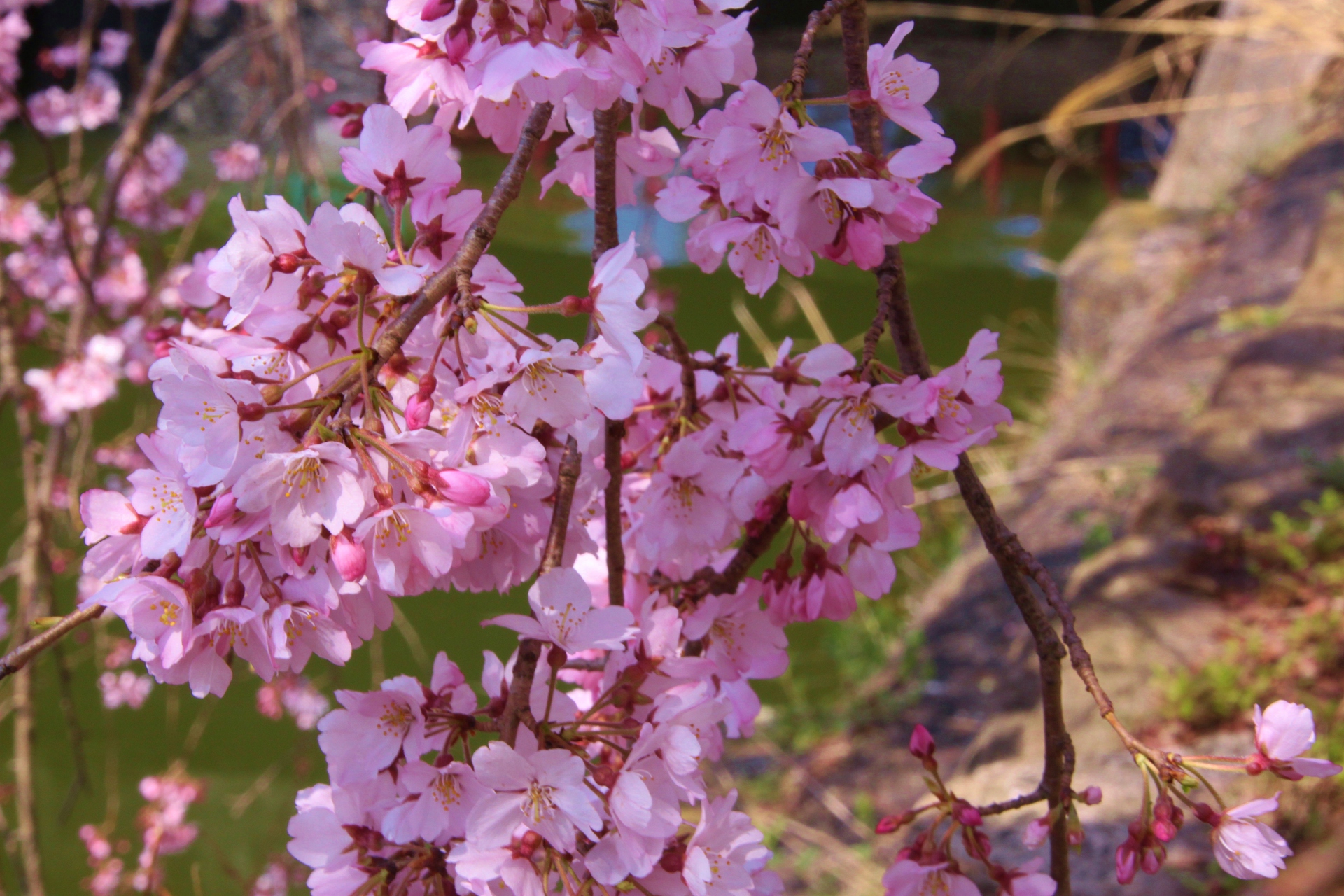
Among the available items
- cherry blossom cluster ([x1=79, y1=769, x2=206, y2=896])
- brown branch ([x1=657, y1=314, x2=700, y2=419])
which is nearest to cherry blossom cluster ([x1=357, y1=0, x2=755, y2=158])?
brown branch ([x1=657, y1=314, x2=700, y2=419])

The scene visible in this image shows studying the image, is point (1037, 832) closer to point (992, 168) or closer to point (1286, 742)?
point (1286, 742)

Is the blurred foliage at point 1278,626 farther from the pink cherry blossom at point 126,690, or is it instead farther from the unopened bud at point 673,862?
the pink cherry blossom at point 126,690

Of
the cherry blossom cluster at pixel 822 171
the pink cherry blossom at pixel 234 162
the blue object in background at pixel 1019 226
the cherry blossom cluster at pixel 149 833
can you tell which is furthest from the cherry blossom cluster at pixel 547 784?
the blue object in background at pixel 1019 226

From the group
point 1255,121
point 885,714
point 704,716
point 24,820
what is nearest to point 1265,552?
point 885,714

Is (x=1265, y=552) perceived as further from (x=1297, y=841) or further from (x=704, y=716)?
(x=704, y=716)

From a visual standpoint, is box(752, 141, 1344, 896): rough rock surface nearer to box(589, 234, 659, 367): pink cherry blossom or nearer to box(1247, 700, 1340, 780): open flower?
box(1247, 700, 1340, 780): open flower

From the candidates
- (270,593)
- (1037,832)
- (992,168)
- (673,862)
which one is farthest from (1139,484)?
(992,168)
